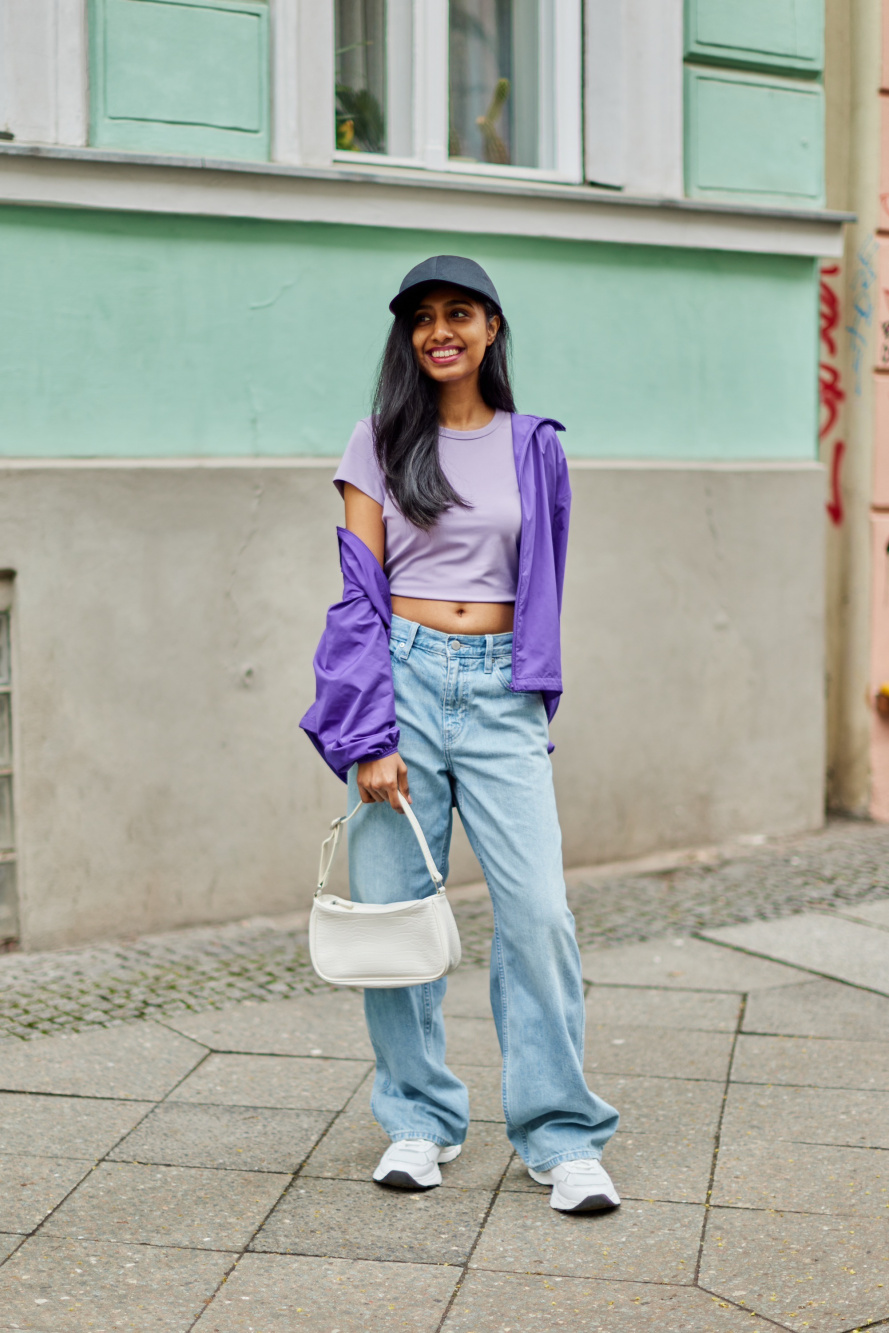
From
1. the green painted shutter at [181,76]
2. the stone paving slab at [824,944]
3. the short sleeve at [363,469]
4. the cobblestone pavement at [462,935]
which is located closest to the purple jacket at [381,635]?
the short sleeve at [363,469]

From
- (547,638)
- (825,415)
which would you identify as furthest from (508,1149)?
A: (825,415)

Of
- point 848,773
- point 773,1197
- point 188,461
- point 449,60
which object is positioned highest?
point 449,60

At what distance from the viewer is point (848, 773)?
23.1ft

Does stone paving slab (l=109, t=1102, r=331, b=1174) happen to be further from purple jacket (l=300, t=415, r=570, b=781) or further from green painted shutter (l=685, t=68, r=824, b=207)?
green painted shutter (l=685, t=68, r=824, b=207)

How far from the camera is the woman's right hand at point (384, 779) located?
3072 millimetres

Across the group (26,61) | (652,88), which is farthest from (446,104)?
(26,61)

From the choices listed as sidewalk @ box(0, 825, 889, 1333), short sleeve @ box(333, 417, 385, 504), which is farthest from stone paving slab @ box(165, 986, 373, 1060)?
short sleeve @ box(333, 417, 385, 504)

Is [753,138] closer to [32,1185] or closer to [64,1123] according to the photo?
[64,1123]

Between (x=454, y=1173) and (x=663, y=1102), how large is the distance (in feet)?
2.23

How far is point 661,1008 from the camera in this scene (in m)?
4.54

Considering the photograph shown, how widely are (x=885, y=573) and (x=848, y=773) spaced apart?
935 mm

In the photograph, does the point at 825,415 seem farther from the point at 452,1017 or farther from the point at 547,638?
the point at 547,638

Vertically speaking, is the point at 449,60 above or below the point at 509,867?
above

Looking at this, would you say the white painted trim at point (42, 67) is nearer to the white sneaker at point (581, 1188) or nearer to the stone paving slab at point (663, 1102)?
the stone paving slab at point (663, 1102)
